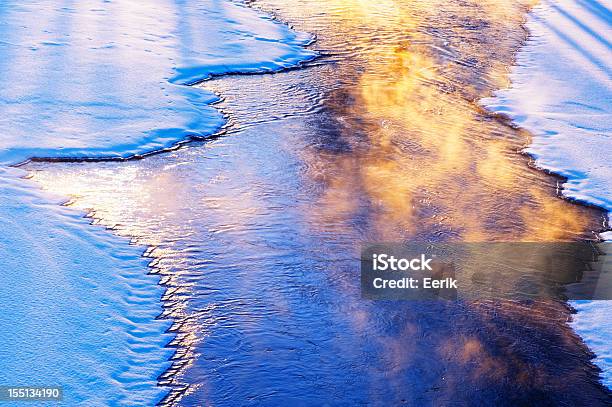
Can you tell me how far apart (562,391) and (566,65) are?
5754mm

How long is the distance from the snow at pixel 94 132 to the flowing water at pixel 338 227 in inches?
7.5

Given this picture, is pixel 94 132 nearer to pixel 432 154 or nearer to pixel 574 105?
pixel 432 154

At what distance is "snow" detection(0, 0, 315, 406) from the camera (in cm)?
356

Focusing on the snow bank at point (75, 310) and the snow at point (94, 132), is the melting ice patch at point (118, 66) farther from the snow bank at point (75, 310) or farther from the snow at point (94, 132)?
the snow bank at point (75, 310)

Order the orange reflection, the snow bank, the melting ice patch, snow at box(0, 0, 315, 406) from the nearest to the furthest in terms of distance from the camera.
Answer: the snow bank → snow at box(0, 0, 315, 406) → the orange reflection → the melting ice patch

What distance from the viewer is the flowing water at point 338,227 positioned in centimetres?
361

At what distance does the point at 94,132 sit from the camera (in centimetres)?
591

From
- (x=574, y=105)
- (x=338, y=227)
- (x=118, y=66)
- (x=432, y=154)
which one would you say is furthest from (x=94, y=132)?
(x=574, y=105)

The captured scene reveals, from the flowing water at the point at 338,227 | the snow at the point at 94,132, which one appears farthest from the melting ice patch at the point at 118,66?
the flowing water at the point at 338,227

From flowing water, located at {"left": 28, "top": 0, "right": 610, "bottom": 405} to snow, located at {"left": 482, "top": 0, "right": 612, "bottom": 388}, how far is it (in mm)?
165

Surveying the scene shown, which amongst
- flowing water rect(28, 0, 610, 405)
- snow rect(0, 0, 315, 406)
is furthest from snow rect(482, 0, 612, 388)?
snow rect(0, 0, 315, 406)

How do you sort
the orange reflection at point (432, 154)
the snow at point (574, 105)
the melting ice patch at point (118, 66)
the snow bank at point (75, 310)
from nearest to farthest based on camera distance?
the snow bank at point (75, 310) < the snow at point (574, 105) < the orange reflection at point (432, 154) < the melting ice patch at point (118, 66)

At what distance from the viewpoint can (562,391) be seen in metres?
3.60

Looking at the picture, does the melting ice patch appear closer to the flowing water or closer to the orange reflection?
the flowing water
